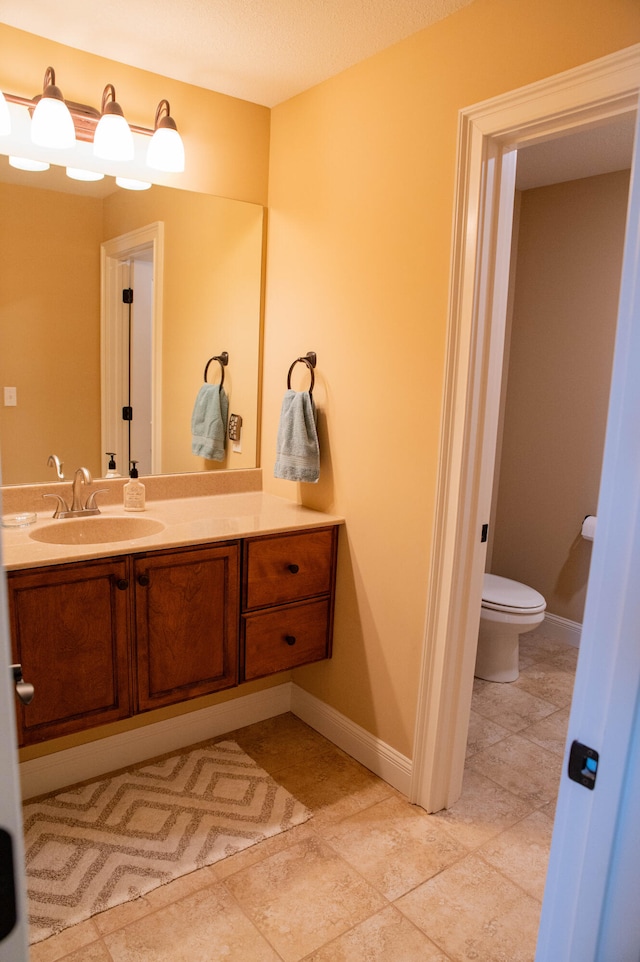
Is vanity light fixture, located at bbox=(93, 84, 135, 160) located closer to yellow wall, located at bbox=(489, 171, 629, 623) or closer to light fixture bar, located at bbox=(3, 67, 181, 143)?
light fixture bar, located at bbox=(3, 67, 181, 143)

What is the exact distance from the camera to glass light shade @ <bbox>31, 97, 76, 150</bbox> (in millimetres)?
1977

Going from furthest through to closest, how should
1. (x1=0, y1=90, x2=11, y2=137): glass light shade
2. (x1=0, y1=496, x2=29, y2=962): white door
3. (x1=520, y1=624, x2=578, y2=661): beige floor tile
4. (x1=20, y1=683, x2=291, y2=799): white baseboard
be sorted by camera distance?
Answer: (x1=520, y1=624, x2=578, y2=661): beige floor tile
(x1=20, y1=683, x2=291, y2=799): white baseboard
(x1=0, y1=90, x2=11, y2=137): glass light shade
(x1=0, y1=496, x2=29, y2=962): white door

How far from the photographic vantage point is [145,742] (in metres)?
2.36

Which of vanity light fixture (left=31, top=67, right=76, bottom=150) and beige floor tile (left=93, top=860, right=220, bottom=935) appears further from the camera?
vanity light fixture (left=31, top=67, right=76, bottom=150)

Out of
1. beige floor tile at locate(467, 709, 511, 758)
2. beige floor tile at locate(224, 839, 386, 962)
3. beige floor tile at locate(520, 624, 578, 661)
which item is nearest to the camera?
beige floor tile at locate(224, 839, 386, 962)

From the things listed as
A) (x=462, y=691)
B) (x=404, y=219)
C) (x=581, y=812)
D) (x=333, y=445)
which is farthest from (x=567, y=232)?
(x=581, y=812)

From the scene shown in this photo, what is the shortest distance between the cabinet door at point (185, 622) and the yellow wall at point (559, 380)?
2.03m

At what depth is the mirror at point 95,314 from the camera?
213 centimetres

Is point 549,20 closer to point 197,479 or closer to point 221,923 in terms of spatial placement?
point 197,479

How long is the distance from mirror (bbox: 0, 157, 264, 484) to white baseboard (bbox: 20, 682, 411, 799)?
93 cm

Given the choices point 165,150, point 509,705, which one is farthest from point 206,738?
point 165,150

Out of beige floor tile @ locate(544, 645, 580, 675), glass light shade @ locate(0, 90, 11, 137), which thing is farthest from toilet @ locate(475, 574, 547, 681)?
glass light shade @ locate(0, 90, 11, 137)

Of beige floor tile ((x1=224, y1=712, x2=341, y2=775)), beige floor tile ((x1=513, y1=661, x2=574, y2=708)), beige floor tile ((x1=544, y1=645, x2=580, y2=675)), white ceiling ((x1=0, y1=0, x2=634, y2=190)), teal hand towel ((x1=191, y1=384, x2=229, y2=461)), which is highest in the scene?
white ceiling ((x1=0, y1=0, x2=634, y2=190))

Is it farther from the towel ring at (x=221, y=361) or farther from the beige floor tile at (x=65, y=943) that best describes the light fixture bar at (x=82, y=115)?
the beige floor tile at (x=65, y=943)
